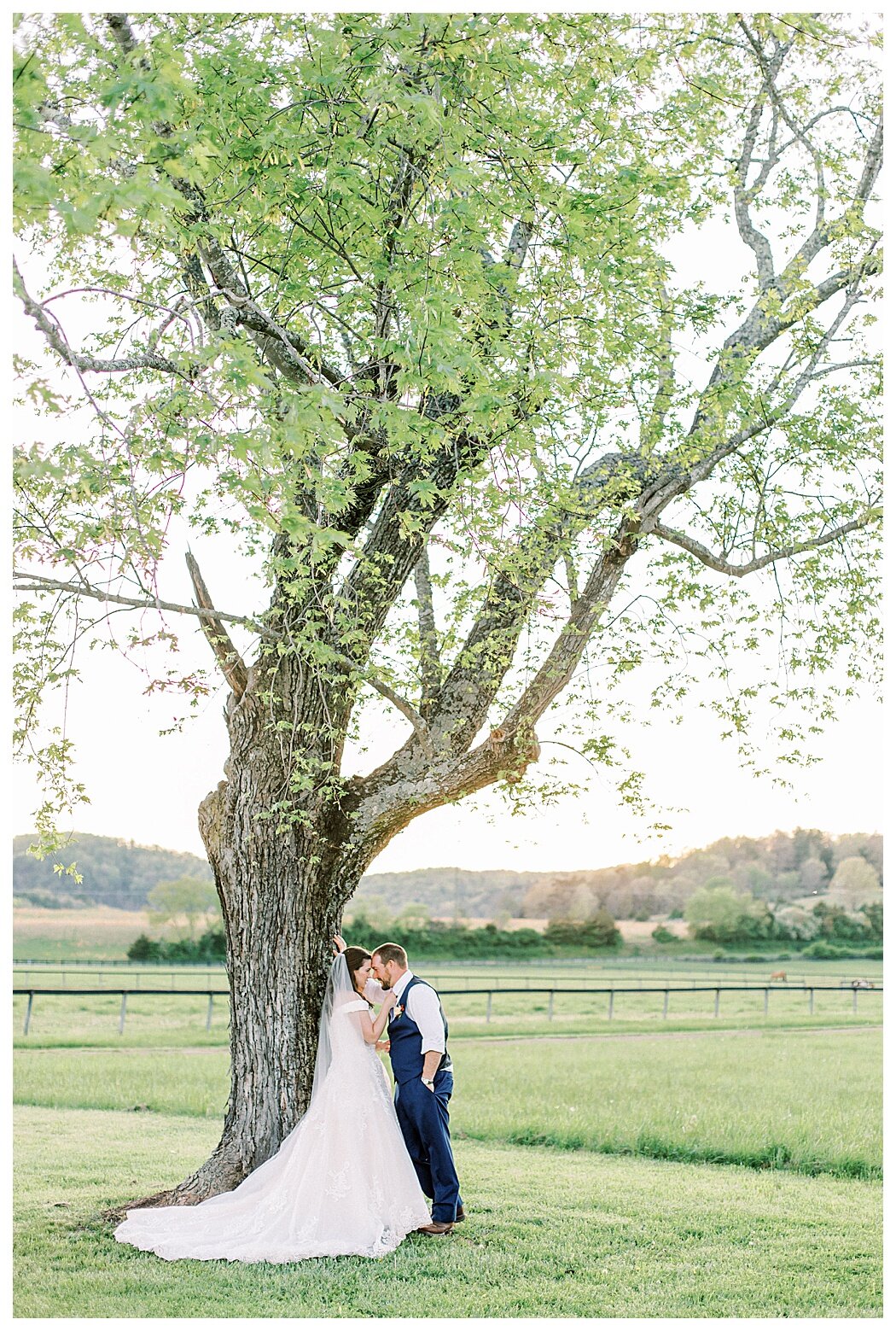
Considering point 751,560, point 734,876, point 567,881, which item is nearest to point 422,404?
point 751,560

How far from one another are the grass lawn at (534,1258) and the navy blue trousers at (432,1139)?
285mm

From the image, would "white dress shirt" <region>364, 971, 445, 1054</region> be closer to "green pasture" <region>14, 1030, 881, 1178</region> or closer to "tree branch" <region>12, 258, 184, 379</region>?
"tree branch" <region>12, 258, 184, 379</region>

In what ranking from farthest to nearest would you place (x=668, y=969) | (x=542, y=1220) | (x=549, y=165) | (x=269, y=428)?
(x=668, y=969) → (x=542, y=1220) → (x=549, y=165) → (x=269, y=428)

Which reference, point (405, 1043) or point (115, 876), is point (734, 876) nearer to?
point (115, 876)

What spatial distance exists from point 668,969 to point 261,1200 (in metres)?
52.5

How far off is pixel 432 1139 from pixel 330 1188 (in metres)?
0.73

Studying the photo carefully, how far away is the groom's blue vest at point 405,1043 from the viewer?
782 centimetres

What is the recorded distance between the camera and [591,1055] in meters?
20.6

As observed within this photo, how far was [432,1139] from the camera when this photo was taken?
7.71 meters

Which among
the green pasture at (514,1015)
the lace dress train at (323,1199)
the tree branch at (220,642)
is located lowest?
the green pasture at (514,1015)

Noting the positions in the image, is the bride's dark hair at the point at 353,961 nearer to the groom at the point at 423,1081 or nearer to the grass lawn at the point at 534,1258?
the groom at the point at 423,1081

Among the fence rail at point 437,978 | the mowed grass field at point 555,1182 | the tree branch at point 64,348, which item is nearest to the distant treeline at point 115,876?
the fence rail at point 437,978

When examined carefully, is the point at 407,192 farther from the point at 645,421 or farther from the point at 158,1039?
the point at 158,1039

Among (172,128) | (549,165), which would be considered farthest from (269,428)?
(549,165)
